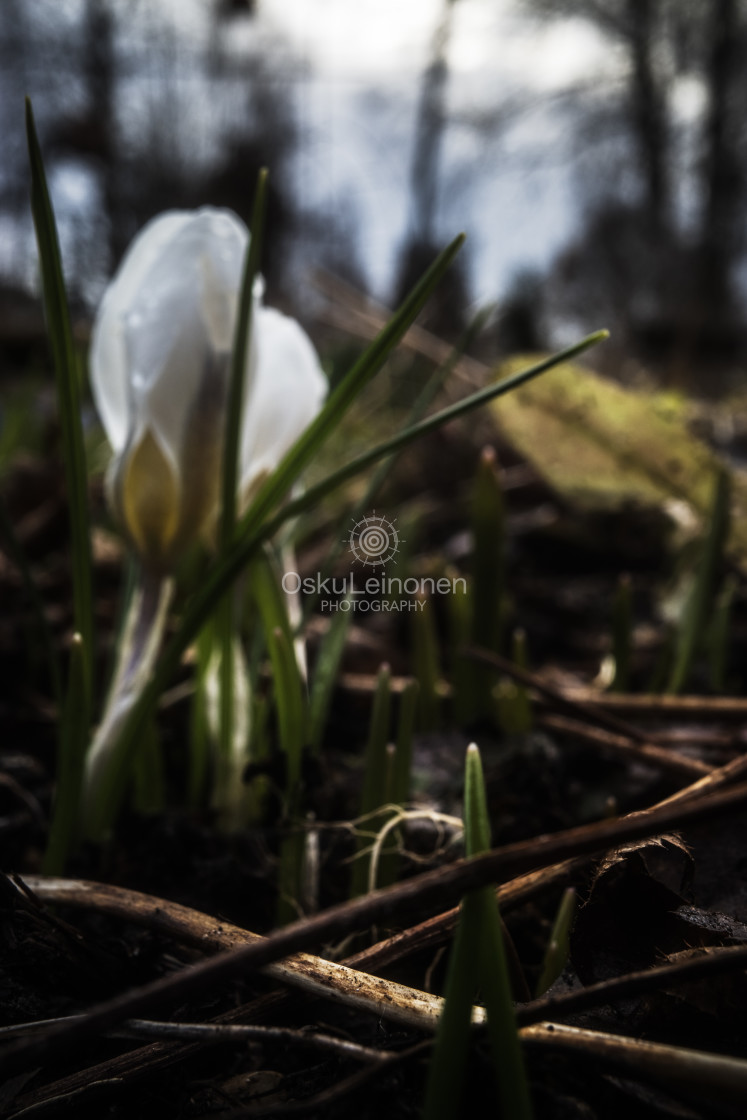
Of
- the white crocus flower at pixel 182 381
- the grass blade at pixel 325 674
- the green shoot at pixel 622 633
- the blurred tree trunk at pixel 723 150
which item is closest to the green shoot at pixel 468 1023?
the grass blade at pixel 325 674

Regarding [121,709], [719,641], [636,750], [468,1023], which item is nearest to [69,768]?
[121,709]

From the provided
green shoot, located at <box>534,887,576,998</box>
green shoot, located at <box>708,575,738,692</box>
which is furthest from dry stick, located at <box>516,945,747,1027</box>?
green shoot, located at <box>708,575,738,692</box>

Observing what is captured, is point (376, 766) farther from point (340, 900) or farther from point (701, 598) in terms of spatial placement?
point (701, 598)

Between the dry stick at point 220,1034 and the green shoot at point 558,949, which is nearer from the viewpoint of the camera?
the dry stick at point 220,1034

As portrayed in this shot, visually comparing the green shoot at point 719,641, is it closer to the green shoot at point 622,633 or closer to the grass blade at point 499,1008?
the green shoot at point 622,633

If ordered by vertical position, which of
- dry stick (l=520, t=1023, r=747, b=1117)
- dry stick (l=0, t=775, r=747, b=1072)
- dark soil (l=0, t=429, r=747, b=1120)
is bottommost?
dark soil (l=0, t=429, r=747, b=1120)

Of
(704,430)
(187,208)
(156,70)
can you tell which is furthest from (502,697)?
(156,70)

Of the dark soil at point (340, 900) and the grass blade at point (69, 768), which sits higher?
the grass blade at point (69, 768)

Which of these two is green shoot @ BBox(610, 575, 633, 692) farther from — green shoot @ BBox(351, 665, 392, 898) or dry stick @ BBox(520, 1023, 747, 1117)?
dry stick @ BBox(520, 1023, 747, 1117)
